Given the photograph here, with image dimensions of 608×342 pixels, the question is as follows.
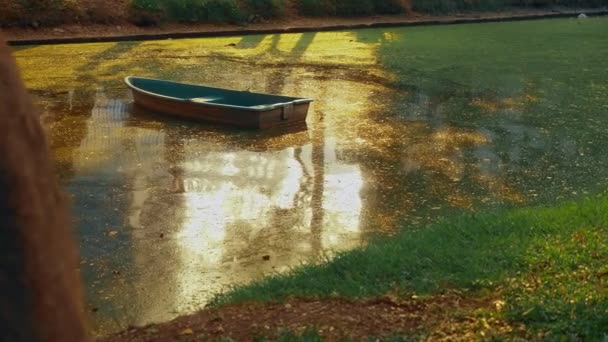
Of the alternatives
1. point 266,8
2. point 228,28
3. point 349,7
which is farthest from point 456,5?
point 228,28

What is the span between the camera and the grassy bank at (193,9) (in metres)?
20.5

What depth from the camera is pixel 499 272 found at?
5.27 meters

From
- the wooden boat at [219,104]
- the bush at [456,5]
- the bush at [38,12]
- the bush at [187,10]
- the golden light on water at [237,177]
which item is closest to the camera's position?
the golden light on water at [237,177]

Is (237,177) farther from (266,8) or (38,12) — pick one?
(266,8)

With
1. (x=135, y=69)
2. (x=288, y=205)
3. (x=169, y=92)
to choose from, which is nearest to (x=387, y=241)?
(x=288, y=205)

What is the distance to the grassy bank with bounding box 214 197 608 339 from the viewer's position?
15.0 ft

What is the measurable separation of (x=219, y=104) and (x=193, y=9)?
456 inches

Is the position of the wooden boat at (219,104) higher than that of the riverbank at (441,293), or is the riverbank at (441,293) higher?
the riverbank at (441,293)

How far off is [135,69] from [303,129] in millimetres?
5496

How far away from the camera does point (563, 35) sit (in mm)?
21750

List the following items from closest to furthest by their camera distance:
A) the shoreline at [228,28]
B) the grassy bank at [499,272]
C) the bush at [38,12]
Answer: the grassy bank at [499,272]
the shoreline at [228,28]
the bush at [38,12]

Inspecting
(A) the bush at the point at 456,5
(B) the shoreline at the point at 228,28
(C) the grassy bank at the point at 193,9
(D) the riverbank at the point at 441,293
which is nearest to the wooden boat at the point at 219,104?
(D) the riverbank at the point at 441,293

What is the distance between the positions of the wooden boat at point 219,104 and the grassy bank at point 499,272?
4.76 m

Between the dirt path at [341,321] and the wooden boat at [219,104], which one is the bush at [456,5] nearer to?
the wooden boat at [219,104]
